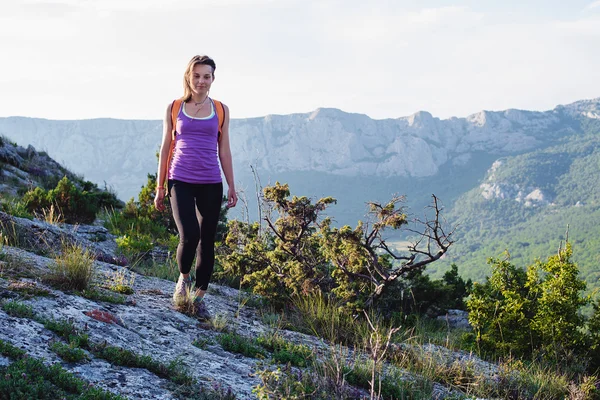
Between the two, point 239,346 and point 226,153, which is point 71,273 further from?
point 226,153

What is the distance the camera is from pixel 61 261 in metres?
4.31

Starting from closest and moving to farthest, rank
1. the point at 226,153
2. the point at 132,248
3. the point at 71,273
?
1. the point at 71,273
2. the point at 226,153
3. the point at 132,248

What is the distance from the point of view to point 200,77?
4.44 meters

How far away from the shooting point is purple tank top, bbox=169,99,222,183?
14.6 ft

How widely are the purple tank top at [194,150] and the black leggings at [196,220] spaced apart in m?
0.08

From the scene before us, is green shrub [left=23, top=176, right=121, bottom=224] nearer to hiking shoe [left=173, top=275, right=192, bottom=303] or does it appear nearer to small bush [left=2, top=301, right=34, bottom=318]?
hiking shoe [left=173, top=275, right=192, bottom=303]

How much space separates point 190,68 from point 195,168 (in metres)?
0.93

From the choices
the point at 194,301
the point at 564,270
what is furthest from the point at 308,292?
the point at 564,270

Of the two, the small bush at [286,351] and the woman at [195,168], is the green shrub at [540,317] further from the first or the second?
the woman at [195,168]

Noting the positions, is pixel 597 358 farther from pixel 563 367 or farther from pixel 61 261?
pixel 61 261

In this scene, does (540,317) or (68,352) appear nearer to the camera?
(68,352)

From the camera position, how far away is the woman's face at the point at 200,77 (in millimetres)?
4430

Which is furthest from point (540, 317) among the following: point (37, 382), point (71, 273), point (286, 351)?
point (37, 382)

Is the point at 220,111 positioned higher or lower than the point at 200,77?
lower
